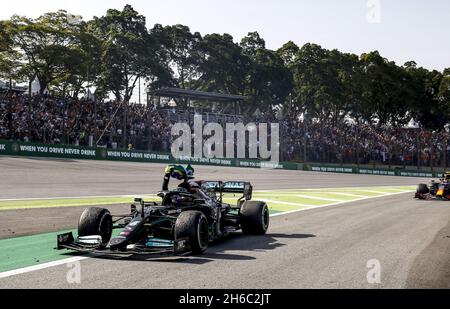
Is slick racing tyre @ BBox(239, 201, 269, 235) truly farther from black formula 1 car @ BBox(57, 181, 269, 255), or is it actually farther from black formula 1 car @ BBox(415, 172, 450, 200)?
black formula 1 car @ BBox(415, 172, 450, 200)

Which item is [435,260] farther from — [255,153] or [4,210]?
[255,153]

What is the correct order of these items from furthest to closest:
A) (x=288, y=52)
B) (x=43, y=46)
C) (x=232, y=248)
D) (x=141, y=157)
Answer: (x=288, y=52)
(x=43, y=46)
(x=141, y=157)
(x=232, y=248)

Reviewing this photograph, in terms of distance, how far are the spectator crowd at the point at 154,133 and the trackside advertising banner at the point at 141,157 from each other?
1.58ft

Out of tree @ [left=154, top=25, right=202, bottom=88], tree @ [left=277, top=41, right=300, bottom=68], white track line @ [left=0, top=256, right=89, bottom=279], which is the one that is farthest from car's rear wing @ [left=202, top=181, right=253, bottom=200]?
tree @ [left=277, top=41, right=300, bottom=68]

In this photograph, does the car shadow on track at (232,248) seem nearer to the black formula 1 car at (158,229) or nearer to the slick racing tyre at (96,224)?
the black formula 1 car at (158,229)

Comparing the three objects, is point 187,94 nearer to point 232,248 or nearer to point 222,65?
point 222,65

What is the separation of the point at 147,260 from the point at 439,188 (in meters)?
17.3

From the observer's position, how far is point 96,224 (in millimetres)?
8750

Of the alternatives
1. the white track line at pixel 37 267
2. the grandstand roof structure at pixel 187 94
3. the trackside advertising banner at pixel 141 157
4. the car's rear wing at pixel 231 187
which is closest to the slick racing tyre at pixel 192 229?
the white track line at pixel 37 267

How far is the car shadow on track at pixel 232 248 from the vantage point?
317 inches

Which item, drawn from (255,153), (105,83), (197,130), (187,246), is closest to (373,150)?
(255,153)

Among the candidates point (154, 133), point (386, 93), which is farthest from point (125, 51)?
point (386, 93)

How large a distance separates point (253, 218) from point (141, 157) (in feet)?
92.0
